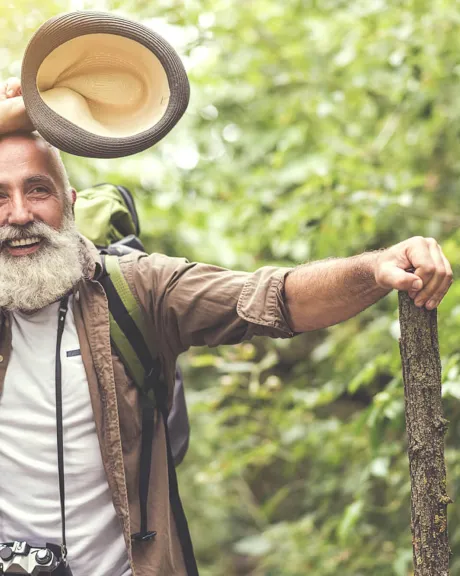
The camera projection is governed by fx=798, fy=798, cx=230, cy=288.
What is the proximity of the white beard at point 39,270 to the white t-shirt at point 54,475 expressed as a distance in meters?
0.19

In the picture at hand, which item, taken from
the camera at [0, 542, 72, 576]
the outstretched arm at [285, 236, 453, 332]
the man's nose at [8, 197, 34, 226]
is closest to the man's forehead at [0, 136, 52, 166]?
the man's nose at [8, 197, 34, 226]

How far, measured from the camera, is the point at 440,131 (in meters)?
4.47

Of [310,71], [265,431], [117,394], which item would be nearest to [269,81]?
[310,71]

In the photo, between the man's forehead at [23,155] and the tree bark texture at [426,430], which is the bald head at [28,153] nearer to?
the man's forehead at [23,155]

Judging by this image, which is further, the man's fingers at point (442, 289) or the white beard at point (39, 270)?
the white beard at point (39, 270)

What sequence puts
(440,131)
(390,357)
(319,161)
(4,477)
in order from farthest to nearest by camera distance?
(440,131), (319,161), (390,357), (4,477)

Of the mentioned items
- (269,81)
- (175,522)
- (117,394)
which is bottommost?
(175,522)

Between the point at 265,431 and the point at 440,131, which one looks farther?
the point at 265,431

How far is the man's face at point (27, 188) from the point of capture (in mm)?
2266

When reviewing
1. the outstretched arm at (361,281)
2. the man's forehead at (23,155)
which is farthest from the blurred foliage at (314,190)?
the man's forehead at (23,155)

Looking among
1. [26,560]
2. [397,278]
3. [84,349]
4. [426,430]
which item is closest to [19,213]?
[84,349]

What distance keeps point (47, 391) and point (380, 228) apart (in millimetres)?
2743

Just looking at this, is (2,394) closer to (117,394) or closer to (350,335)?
(117,394)

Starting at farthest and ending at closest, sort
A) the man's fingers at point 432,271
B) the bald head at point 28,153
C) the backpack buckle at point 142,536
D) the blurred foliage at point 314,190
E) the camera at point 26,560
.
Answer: the blurred foliage at point 314,190, the bald head at point 28,153, the backpack buckle at point 142,536, the camera at point 26,560, the man's fingers at point 432,271
